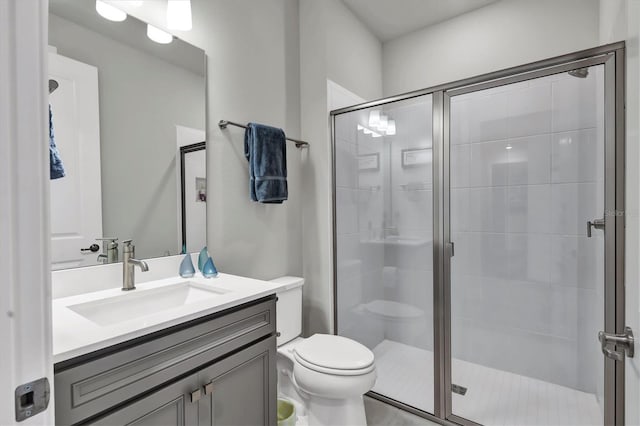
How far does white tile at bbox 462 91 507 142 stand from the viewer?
1.94 meters

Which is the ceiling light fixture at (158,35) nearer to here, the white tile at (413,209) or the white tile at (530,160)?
the white tile at (413,209)

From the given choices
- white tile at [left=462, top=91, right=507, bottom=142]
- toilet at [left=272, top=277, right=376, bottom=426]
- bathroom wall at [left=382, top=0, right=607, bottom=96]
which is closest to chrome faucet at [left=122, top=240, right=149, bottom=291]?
toilet at [left=272, top=277, right=376, bottom=426]

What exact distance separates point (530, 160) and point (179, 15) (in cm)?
206

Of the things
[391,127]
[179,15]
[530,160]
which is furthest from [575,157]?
[179,15]

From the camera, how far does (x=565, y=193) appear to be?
1861mm

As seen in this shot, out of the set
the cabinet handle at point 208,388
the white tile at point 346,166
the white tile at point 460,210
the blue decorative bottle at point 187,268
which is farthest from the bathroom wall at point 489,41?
the cabinet handle at point 208,388

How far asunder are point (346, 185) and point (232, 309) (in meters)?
1.34

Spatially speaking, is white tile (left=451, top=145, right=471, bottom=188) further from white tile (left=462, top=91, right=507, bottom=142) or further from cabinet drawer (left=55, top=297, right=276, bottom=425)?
cabinet drawer (left=55, top=297, right=276, bottom=425)

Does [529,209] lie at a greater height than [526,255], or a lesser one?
greater

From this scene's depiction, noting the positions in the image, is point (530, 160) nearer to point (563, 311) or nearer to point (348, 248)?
point (563, 311)

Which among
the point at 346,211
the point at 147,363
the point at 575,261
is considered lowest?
the point at 147,363

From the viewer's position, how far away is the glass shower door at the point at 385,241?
209 centimetres

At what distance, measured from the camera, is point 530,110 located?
1883 mm

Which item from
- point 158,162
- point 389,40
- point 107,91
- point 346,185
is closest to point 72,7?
point 107,91
